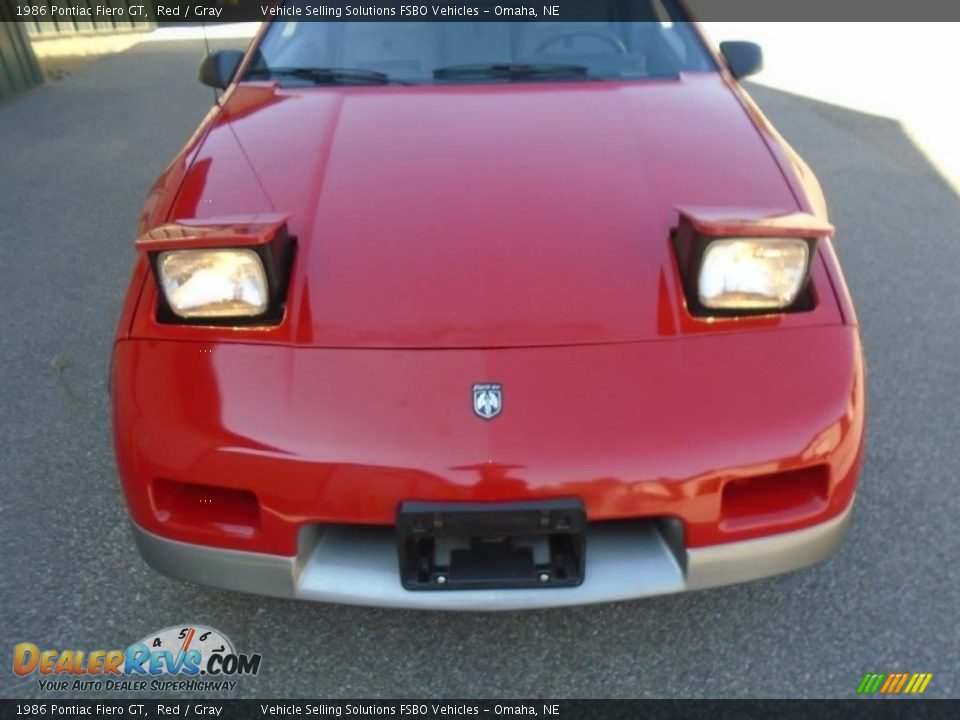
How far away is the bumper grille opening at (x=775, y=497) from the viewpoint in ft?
5.08

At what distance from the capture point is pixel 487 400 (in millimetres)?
1519

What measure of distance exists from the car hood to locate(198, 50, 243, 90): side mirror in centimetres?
44

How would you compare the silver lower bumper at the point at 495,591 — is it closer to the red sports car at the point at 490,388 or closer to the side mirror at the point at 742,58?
the red sports car at the point at 490,388

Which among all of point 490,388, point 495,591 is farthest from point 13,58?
point 495,591

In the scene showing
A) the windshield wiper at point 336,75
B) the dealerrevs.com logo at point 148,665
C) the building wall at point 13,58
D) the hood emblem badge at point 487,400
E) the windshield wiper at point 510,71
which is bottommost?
the building wall at point 13,58

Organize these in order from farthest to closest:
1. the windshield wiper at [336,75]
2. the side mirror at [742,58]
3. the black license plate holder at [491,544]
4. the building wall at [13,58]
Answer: the building wall at [13,58], the side mirror at [742,58], the windshield wiper at [336,75], the black license plate holder at [491,544]

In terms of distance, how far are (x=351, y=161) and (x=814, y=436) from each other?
131 centimetres

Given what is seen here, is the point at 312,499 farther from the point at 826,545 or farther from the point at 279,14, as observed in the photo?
the point at 279,14

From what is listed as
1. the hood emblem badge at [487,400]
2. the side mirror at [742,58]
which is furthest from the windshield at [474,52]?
the hood emblem badge at [487,400]

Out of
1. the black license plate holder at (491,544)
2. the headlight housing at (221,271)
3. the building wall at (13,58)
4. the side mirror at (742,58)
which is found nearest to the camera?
the black license plate holder at (491,544)

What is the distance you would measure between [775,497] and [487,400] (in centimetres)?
64

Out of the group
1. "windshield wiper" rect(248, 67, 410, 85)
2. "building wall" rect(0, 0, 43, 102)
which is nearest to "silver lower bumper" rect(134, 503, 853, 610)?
"windshield wiper" rect(248, 67, 410, 85)

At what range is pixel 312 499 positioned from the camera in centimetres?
149

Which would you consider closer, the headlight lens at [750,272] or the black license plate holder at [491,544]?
the black license plate holder at [491,544]
